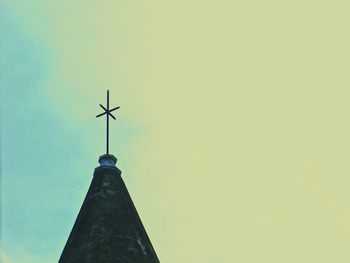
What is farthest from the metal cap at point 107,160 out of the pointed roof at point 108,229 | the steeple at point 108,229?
the pointed roof at point 108,229

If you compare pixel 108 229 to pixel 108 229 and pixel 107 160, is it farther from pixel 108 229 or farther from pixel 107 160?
pixel 107 160

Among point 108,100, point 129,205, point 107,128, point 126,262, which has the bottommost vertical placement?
point 126,262

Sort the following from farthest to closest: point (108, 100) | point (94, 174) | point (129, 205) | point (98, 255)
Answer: point (108, 100) < point (94, 174) < point (129, 205) < point (98, 255)

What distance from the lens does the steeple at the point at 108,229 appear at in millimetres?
13594

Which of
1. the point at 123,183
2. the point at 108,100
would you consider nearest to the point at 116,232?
the point at 123,183

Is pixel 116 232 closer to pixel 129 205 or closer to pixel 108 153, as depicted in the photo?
pixel 129 205

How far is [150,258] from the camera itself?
14.3m

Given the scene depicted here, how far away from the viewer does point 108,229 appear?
14.3m

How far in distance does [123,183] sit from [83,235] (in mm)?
2466

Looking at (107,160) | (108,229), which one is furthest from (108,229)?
(107,160)

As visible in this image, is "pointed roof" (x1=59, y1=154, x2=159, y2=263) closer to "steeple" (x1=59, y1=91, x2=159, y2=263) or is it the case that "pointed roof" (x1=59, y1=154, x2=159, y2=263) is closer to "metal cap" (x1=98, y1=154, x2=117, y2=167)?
"steeple" (x1=59, y1=91, x2=159, y2=263)

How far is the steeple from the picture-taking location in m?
13.6

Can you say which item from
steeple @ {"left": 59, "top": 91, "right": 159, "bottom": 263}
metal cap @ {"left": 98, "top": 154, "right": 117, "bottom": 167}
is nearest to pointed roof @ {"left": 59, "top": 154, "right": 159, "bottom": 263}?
steeple @ {"left": 59, "top": 91, "right": 159, "bottom": 263}

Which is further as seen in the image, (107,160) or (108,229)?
(107,160)
